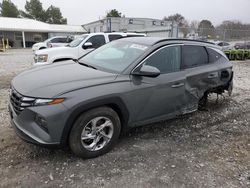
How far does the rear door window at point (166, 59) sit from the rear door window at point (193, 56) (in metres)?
0.15

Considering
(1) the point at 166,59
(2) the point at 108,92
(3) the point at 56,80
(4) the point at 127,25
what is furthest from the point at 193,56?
(4) the point at 127,25

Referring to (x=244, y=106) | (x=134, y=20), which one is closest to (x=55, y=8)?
(x=134, y=20)

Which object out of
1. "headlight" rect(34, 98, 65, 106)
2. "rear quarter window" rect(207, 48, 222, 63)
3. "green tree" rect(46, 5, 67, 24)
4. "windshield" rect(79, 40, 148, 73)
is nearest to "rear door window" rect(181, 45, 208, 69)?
"rear quarter window" rect(207, 48, 222, 63)

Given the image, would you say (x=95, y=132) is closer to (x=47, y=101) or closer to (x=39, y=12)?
(x=47, y=101)

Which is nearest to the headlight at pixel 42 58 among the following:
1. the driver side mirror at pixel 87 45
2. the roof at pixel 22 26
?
→ the driver side mirror at pixel 87 45

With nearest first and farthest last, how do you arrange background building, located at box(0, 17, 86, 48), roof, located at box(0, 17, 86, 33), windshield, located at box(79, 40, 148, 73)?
1. windshield, located at box(79, 40, 148, 73)
2. roof, located at box(0, 17, 86, 33)
3. background building, located at box(0, 17, 86, 48)

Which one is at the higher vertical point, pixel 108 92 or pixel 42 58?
pixel 42 58

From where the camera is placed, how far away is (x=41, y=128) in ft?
8.52

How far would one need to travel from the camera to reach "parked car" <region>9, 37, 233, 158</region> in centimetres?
260

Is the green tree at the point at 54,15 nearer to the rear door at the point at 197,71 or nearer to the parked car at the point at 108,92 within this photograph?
the parked car at the point at 108,92

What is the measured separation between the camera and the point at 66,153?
3121 mm

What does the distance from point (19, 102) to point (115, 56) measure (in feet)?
5.71

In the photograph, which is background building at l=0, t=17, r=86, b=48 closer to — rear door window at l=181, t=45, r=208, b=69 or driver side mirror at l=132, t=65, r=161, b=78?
rear door window at l=181, t=45, r=208, b=69

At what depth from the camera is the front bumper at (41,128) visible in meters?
2.53
